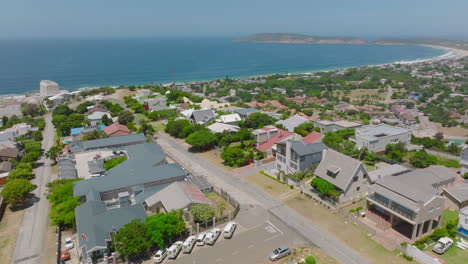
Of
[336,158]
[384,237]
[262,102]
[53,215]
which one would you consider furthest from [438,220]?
[262,102]

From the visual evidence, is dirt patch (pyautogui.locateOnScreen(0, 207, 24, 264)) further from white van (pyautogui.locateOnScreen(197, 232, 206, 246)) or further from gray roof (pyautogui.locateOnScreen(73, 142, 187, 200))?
white van (pyautogui.locateOnScreen(197, 232, 206, 246))

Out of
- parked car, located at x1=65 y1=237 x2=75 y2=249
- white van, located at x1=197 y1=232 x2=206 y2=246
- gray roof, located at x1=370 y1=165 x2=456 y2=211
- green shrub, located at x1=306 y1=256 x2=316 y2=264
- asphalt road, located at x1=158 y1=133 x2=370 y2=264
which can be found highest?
gray roof, located at x1=370 y1=165 x2=456 y2=211

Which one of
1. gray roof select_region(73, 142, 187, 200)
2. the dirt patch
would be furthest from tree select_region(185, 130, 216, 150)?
the dirt patch

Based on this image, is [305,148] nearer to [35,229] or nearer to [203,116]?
[35,229]

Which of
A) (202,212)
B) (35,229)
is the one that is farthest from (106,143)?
(202,212)

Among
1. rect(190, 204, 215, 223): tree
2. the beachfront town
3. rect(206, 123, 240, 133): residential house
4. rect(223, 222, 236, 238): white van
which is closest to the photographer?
the beachfront town

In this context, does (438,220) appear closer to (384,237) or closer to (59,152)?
(384,237)
